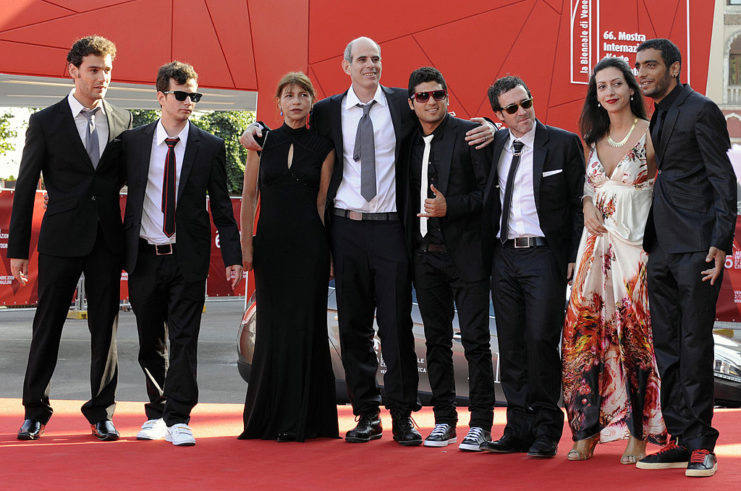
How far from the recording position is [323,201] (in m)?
5.31

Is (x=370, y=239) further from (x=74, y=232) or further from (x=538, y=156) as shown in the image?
(x=74, y=232)

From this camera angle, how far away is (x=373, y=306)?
5309 millimetres

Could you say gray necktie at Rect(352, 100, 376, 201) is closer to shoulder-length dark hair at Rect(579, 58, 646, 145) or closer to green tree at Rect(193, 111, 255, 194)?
shoulder-length dark hair at Rect(579, 58, 646, 145)

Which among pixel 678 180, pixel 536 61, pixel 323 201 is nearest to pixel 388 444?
pixel 323 201

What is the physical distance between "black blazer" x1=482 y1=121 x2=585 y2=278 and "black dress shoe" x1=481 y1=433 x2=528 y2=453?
3.01 ft

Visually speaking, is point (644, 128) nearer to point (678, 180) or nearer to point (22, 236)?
point (678, 180)

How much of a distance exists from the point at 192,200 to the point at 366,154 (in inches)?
40.7

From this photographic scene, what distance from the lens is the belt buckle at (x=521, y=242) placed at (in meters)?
4.78

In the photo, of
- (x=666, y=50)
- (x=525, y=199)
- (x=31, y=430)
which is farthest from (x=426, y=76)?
(x=31, y=430)

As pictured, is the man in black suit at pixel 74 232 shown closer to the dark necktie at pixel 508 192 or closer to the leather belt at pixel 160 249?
the leather belt at pixel 160 249

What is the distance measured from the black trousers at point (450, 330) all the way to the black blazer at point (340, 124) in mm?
424

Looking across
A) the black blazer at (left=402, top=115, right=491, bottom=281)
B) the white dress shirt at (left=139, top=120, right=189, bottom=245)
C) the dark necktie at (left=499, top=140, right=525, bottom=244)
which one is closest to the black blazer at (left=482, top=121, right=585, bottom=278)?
the dark necktie at (left=499, top=140, right=525, bottom=244)

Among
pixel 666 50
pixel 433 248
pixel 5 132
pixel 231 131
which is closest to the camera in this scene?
pixel 666 50

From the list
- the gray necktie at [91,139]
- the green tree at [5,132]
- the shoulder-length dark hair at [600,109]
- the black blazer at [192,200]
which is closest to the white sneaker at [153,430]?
the black blazer at [192,200]
